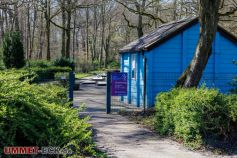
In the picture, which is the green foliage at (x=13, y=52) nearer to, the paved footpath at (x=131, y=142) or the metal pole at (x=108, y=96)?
the metal pole at (x=108, y=96)

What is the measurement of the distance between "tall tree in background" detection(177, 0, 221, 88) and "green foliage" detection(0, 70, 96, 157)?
7.61 m

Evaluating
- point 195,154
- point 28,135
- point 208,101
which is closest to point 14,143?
point 28,135

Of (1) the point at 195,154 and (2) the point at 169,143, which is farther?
(2) the point at 169,143

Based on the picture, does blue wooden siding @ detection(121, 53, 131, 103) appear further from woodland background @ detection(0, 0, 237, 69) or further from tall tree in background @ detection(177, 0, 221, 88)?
tall tree in background @ detection(177, 0, 221, 88)

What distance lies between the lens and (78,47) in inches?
3132

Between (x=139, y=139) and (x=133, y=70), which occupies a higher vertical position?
(x=133, y=70)

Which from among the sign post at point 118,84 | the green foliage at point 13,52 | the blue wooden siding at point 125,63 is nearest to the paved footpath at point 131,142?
the sign post at point 118,84

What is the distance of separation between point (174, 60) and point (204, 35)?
18.2 feet

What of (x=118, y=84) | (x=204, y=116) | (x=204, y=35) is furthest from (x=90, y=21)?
(x=204, y=116)

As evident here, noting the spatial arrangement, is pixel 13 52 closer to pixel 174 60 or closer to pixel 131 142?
pixel 174 60

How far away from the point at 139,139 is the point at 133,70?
29.2 feet

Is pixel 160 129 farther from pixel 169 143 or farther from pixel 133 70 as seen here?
pixel 133 70

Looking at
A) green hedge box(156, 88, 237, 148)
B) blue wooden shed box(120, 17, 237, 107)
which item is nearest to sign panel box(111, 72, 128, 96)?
blue wooden shed box(120, 17, 237, 107)

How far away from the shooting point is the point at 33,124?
504 cm
